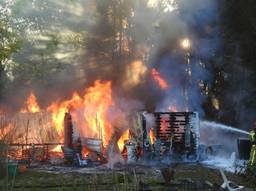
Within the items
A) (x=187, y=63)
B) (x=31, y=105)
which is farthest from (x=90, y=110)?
(x=187, y=63)

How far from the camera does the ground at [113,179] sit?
38.9ft

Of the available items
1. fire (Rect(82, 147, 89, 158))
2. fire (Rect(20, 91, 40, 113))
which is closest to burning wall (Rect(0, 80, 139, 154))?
fire (Rect(20, 91, 40, 113))

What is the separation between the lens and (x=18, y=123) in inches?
914

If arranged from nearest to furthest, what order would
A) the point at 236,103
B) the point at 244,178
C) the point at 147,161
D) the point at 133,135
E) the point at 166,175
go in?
the point at 166,175
the point at 244,178
the point at 147,161
the point at 133,135
the point at 236,103

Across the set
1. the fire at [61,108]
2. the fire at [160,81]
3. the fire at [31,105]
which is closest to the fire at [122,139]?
the fire at [61,108]

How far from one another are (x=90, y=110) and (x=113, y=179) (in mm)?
11664

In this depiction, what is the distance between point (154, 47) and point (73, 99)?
6.17 metres

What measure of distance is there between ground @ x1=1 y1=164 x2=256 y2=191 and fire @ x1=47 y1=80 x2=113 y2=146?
6029 mm

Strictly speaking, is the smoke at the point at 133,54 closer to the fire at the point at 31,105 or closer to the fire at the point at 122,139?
the fire at the point at 31,105

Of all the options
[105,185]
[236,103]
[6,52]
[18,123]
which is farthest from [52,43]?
[105,185]

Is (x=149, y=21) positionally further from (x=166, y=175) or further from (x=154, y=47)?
(x=166, y=175)

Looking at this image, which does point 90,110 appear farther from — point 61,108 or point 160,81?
point 160,81

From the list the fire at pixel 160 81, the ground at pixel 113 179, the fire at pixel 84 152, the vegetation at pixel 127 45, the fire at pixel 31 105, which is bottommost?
the ground at pixel 113 179

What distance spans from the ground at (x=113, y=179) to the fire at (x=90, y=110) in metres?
6.03
